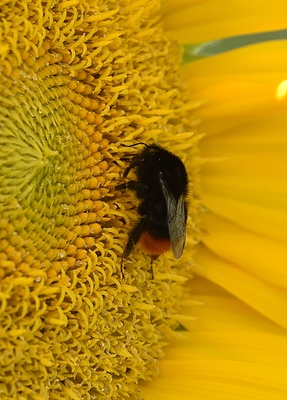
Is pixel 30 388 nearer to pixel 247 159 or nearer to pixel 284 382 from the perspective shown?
pixel 284 382

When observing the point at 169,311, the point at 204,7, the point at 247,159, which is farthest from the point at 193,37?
the point at 169,311

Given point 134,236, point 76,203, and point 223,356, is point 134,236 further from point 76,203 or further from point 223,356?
point 223,356

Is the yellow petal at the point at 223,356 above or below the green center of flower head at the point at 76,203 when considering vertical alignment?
below

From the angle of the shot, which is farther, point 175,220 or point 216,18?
point 216,18

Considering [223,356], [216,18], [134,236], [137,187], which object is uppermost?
[216,18]

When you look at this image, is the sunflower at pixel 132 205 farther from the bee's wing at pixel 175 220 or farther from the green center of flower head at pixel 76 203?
the bee's wing at pixel 175 220

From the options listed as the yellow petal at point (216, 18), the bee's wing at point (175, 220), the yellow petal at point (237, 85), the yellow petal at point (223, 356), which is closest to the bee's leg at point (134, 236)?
the bee's wing at point (175, 220)

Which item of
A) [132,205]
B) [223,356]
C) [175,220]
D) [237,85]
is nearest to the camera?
[175,220]

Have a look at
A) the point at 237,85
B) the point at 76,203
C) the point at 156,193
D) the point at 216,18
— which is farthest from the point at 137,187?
the point at 216,18
